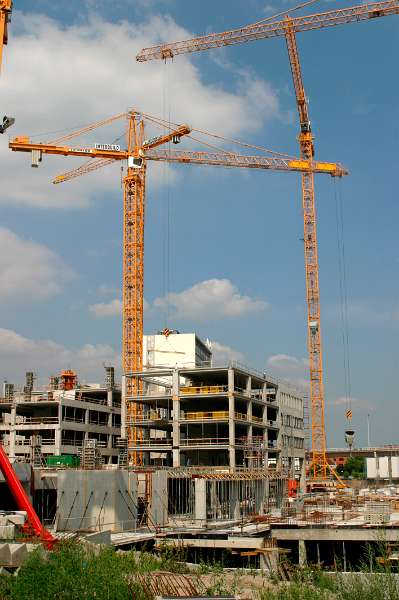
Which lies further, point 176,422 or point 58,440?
point 58,440

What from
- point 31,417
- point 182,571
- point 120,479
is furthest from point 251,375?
point 182,571

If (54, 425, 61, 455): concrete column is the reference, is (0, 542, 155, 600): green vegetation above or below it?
below

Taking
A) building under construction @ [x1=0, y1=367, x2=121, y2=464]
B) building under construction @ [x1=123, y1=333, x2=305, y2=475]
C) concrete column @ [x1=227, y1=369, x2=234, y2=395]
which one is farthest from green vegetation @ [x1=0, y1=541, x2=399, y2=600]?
building under construction @ [x1=0, y1=367, x2=121, y2=464]

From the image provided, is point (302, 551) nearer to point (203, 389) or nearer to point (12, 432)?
point (203, 389)

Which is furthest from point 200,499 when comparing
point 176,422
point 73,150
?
point 73,150

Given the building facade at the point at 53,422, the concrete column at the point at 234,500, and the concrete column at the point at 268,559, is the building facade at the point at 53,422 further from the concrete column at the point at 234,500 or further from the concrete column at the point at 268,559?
the concrete column at the point at 268,559

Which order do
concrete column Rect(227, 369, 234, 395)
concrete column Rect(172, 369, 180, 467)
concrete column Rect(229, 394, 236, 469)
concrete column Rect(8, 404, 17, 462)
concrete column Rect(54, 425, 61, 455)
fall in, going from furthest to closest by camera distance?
concrete column Rect(8, 404, 17, 462) → concrete column Rect(54, 425, 61, 455) → concrete column Rect(172, 369, 180, 467) → concrete column Rect(227, 369, 234, 395) → concrete column Rect(229, 394, 236, 469)

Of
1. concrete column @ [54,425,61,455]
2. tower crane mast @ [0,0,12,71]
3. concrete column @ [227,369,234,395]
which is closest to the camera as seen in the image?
tower crane mast @ [0,0,12,71]

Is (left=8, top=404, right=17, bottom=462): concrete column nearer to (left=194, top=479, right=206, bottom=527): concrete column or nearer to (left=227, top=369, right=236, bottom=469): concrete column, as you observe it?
(left=227, top=369, right=236, bottom=469): concrete column

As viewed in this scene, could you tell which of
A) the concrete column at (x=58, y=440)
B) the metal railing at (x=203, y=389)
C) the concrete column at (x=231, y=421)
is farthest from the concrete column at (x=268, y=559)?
the concrete column at (x=58, y=440)

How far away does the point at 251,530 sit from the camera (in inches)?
1778

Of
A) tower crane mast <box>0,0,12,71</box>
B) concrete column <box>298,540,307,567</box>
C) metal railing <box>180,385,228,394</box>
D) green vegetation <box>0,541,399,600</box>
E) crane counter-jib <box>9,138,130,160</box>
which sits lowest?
concrete column <box>298,540,307,567</box>

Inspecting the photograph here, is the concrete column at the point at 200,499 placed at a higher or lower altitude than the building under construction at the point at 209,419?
lower

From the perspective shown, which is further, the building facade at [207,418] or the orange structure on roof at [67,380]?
the orange structure on roof at [67,380]
